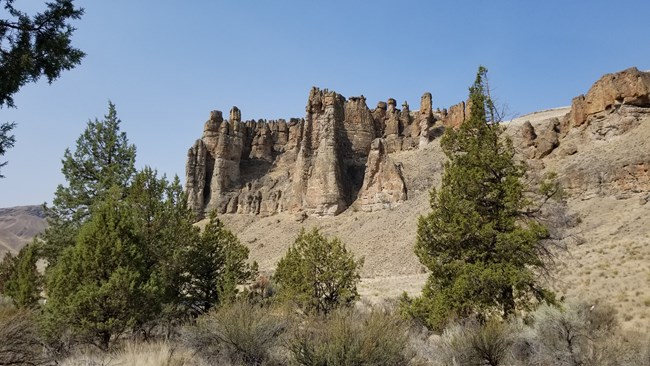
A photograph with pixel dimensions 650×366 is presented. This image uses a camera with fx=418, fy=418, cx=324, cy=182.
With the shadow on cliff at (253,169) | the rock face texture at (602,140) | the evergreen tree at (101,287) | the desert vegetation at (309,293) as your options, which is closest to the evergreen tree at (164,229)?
the desert vegetation at (309,293)

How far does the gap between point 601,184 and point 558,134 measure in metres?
13.3

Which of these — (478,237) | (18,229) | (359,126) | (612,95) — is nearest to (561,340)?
(478,237)

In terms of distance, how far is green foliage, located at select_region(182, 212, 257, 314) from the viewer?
57.5ft

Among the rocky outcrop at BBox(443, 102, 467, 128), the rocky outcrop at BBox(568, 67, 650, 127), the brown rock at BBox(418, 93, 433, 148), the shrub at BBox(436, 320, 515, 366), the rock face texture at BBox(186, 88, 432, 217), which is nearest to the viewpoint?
the shrub at BBox(436, 320, 515, 366)

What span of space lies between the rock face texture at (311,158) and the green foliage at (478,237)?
1811 inches

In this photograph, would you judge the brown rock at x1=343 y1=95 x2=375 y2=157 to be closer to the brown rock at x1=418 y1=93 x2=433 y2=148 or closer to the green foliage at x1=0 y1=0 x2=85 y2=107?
the brown rock at x1=418 y1=93 x2=433 y2=148

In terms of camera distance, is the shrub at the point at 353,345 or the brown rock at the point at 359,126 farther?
the brown rock at the point at 359,126

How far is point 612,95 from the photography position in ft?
148

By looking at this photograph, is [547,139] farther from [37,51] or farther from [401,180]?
[37,51]

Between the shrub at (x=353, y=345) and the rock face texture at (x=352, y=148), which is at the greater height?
the rock face texture at (x=352, y=148)

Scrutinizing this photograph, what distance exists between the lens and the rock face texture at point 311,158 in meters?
64.4

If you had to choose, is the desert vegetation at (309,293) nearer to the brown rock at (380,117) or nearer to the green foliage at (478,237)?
the green foliage at (478,237)

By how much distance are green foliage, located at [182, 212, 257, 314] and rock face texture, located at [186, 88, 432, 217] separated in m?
40.9

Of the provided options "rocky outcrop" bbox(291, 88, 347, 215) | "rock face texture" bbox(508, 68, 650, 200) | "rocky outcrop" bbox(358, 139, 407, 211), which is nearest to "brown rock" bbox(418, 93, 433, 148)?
"rocky outcrop" bbox(358, 139, 407, 211)
